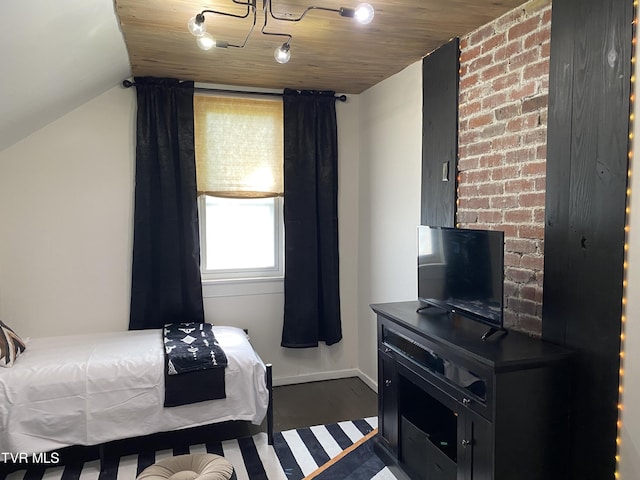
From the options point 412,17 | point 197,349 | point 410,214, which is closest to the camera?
point 412,17

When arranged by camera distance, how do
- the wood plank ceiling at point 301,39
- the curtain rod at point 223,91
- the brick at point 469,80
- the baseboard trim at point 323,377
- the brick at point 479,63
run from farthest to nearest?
the baseboard trim at point 323,377 → the curtain rod at point 223,91 → the brick at point 469,80 → the brick at point 479,63 → the wood plank ceiling at point 301,39

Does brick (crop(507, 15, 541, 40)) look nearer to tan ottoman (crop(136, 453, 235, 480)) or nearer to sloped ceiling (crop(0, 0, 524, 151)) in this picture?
sloped ceiling (crop(0, 0, 524, 151))

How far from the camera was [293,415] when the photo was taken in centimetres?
350

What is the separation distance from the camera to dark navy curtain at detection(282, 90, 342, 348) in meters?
3.96

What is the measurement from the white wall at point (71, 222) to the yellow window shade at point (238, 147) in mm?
530

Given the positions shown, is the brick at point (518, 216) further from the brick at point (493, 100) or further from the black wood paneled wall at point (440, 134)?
the brick at point (493, 100)

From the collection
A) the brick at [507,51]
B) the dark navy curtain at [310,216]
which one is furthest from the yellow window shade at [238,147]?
the brick at [507,51]

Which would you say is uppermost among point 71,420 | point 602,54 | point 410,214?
point 602,54

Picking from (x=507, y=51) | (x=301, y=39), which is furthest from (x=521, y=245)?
(x=301, y=39)

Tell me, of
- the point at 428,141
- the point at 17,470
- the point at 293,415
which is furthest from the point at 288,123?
the point at 17,470

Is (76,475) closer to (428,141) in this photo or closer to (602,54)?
(428,141)

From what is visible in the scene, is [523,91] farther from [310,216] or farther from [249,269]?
[249,269]

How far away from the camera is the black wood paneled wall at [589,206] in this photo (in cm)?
181

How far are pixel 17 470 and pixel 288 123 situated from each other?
2.97 metres
